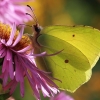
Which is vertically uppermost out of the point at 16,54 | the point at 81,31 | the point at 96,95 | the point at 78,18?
the point at 16,54

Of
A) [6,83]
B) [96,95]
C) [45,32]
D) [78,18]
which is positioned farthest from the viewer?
[78,18]

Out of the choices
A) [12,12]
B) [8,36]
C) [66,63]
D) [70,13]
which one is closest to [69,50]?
[66,63]

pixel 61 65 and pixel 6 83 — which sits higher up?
pixel 6 83

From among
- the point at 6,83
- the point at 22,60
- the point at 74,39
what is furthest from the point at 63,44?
the point at 6,83

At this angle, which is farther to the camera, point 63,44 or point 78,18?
point 78,18

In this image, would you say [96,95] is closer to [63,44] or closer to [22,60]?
[63,44]

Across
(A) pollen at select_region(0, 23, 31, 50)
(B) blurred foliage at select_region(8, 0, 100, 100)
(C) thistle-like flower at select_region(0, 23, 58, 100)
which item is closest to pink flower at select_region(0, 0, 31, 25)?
(A) pollen at select_region(0, 23, 31, 50)
